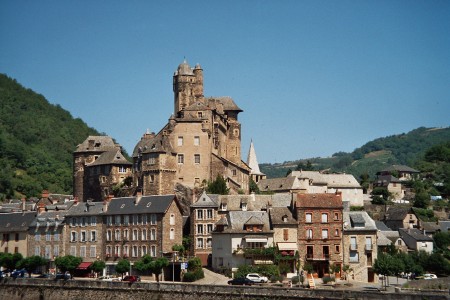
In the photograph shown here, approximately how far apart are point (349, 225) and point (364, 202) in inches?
2011

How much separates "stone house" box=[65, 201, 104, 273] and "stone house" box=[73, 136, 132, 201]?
1023 centimetres

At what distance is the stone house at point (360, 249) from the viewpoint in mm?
68688

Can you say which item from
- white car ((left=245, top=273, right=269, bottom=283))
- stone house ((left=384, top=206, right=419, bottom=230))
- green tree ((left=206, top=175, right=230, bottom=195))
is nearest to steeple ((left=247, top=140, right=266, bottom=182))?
stone house ((left=384, top=206, right=419, bottom=230))

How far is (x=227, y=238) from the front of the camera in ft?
229

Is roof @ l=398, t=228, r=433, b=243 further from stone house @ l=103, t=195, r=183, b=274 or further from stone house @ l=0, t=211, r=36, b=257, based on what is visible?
stone house @ l=0, t=211, r=36, b=257

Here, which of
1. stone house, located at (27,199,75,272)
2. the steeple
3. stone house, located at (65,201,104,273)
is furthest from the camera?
the steeple

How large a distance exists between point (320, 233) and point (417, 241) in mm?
27501

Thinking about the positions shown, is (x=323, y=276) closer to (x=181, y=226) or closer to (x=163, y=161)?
(x=181, y=226)

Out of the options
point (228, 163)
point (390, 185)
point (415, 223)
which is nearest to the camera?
point (228, 163)

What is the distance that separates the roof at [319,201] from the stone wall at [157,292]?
18008mm

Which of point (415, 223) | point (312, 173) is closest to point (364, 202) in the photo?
point (312, 173)

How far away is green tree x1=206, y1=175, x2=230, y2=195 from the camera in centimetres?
8512

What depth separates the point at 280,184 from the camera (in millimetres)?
109500

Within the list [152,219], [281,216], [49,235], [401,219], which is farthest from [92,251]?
[401,219]
